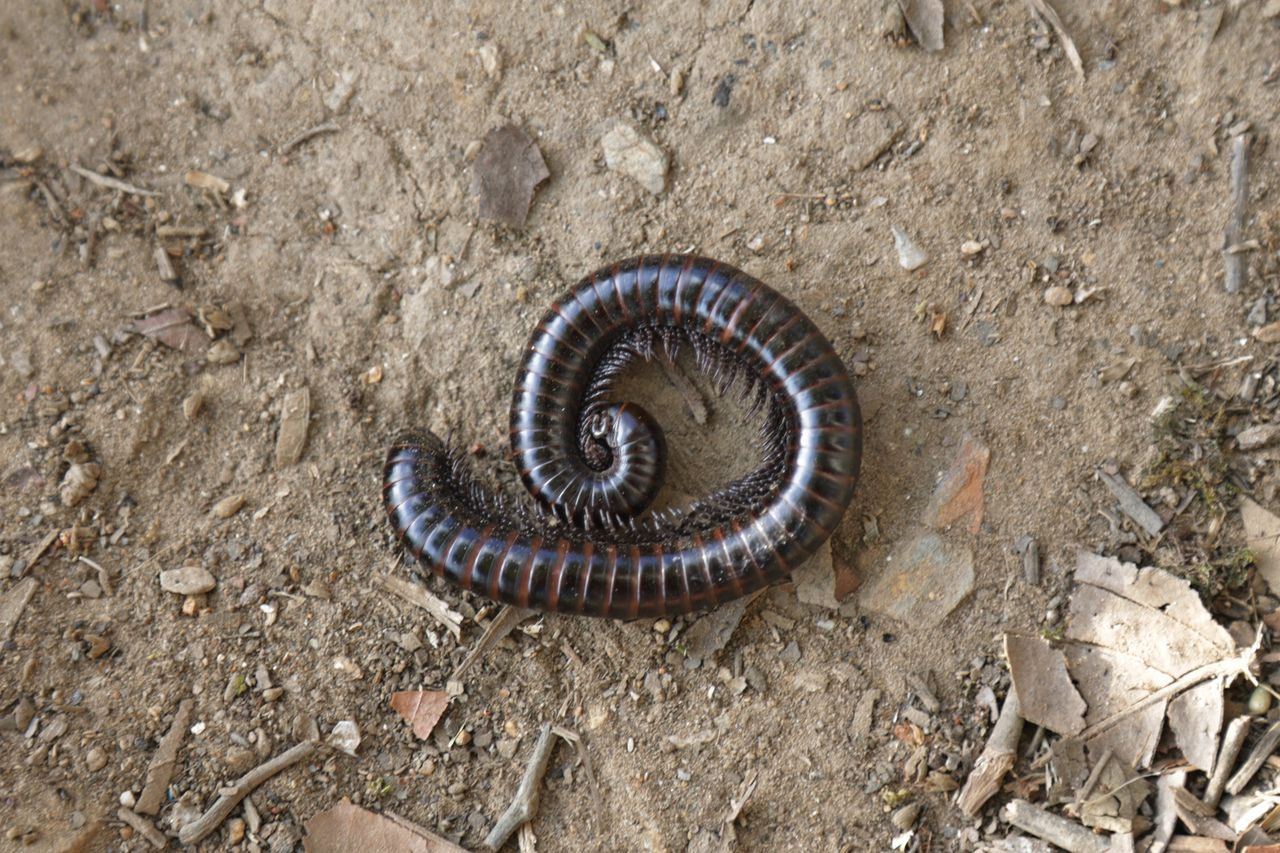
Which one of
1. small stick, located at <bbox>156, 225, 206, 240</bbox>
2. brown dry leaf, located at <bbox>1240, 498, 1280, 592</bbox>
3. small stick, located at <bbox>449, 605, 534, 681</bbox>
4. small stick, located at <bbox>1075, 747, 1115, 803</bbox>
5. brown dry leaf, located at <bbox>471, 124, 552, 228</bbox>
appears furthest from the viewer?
small stick, located at <bbox>156, 225, 206, 240</bbox>

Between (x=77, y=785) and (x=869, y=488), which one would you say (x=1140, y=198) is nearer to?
(x=869, y=488)

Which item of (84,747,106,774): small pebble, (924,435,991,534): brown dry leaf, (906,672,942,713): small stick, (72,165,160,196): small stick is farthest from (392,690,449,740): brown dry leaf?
(72,165,160,196): small stick

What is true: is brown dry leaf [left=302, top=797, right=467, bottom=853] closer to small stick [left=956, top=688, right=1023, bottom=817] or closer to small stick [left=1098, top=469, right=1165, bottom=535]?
small stick [left=956, top=688, right=1023, bottom=817]

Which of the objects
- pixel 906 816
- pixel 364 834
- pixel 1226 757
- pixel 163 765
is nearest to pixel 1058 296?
pixel 1226 757

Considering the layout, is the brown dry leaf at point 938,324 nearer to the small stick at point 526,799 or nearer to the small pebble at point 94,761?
the small stick at point 526,799

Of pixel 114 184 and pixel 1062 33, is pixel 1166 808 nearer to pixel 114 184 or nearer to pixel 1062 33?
pixel 1062 33
